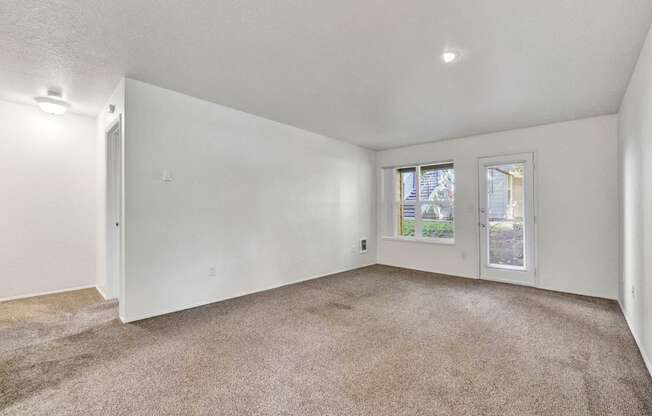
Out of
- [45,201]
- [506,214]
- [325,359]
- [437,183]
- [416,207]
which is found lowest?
[325,359]

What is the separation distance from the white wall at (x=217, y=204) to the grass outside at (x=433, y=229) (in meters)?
1.56

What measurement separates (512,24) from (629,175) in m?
2.23

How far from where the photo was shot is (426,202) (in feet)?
19.6

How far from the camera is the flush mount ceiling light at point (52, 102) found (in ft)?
11.6

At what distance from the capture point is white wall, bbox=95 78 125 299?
380 cm

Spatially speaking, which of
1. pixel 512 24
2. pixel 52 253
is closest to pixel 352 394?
pixel 512 24

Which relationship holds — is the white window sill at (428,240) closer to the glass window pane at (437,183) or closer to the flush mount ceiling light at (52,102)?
the glass window pane at (437,183)

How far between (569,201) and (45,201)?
7.22m

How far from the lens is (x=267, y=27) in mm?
2219

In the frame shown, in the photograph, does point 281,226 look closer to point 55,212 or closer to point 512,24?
point 55,212

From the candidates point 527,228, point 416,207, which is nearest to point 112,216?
point 416,207

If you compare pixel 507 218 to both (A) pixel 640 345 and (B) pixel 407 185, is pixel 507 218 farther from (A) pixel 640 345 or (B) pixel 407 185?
(A) pixel 640 345

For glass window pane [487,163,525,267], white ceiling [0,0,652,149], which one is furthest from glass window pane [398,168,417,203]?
white ceiling [0,0,652,149]

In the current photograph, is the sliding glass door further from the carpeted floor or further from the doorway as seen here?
the doorway
